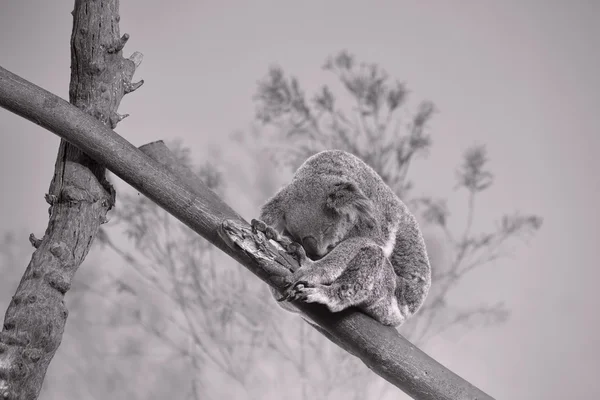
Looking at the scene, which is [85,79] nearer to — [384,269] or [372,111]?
[384,269]

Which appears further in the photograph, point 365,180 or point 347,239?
point 365,180

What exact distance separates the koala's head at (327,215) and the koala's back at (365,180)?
0.08 m

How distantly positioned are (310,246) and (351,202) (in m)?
0.25

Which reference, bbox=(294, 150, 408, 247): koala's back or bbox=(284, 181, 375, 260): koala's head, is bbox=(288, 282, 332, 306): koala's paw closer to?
bbox=(284, 181, 375, 260): koala's head

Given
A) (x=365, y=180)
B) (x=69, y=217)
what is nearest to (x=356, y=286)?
(x=365, y=180)

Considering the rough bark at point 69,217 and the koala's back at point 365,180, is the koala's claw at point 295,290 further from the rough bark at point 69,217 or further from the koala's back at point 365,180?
the rough bark at point 69,217

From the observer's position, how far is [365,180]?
9.84 ft

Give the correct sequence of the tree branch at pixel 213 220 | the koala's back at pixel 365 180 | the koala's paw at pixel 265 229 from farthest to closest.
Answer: the koala's back at pixel 365 180 < the tree branch at pixel 213 220 < the koala's paw at pixel 265 229

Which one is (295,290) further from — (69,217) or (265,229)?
(69,217)

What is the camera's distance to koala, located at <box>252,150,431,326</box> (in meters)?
2.56

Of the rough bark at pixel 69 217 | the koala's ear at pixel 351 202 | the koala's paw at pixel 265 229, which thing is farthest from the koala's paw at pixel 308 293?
the rough bark at pixel 69 217

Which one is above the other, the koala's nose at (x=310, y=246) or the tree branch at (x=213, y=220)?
the koala's nose at (x=310, y=246)

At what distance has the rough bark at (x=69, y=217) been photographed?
2.52 metres

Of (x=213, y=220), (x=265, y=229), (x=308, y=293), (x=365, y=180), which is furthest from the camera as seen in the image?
(x=365, y=180)
